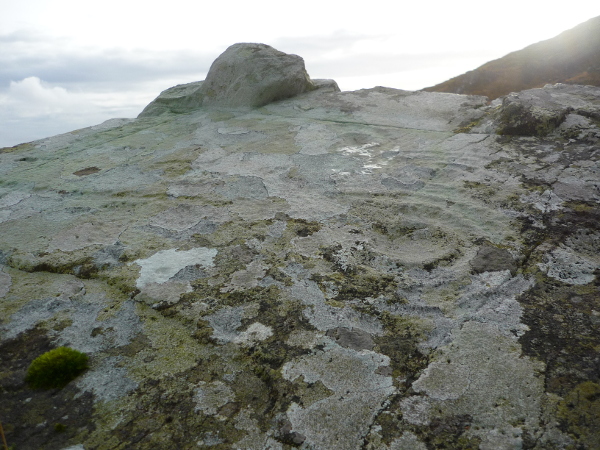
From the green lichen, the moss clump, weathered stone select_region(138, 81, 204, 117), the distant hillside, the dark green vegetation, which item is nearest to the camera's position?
the green lichen

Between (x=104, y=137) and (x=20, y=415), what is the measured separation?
154 inches

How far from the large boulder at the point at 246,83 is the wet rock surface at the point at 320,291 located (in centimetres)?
152

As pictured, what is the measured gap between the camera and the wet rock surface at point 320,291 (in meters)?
1.69

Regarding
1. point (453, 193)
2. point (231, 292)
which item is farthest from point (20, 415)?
point (453, 193)

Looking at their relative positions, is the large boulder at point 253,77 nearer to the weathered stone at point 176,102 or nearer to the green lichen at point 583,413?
the weathered stone at point 176,102

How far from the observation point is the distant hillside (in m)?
6.91

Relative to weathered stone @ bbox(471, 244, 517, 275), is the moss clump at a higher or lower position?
lower

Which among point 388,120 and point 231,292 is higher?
point 388,120

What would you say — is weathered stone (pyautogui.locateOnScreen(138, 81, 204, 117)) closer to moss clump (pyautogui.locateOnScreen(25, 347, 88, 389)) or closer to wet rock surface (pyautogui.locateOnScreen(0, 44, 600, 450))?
wet rock surface (pyautogui.locateOnScreen(0, 44, 600, 450))

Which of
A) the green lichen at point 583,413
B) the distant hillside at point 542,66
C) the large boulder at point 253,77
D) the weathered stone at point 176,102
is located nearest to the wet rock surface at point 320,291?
the green lichen at point 583,413

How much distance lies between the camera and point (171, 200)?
340 cm

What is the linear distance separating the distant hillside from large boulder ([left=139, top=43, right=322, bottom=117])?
10.8ft

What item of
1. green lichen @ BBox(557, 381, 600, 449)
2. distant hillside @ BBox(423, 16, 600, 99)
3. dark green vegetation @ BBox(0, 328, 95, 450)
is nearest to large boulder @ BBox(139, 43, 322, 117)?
distant hillside @ BBox(423, 16, 600, 99)

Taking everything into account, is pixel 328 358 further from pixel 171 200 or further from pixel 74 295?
pixel 171 200
